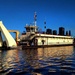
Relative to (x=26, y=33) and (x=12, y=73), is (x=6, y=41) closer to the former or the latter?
(x=26, y=33)

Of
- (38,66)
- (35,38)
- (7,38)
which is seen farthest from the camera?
(35,38)

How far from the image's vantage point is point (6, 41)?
72.9 metres

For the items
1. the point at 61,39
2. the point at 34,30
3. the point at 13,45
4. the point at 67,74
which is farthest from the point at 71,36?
the point at 67,74

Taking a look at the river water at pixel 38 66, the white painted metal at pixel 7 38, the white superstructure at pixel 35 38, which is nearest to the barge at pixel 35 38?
the white superstructure at pixel 35 38

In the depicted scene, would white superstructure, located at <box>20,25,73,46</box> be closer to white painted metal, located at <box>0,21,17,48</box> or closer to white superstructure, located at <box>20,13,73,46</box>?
white superstructure, located at <box>20,13,73,46</box>

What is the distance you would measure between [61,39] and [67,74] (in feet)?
319

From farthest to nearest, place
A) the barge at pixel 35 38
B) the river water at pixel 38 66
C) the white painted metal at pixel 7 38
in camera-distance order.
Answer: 1. the barge at pixel 35 38
2. the white painted metal at pixel 7 38
3. the river water at pixel 38 66

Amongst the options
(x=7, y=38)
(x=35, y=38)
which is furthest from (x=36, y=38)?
(x=7, y=38)

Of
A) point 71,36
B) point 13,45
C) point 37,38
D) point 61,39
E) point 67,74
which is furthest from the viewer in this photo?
point 71,36

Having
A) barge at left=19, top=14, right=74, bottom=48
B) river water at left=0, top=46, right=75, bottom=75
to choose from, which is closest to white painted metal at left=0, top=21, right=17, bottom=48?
barge at left=19, top=14, right=74, bottom=48

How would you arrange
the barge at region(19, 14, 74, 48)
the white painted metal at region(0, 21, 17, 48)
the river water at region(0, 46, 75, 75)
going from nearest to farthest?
the river water at region(0, 46, 75, 75), the white painted metal at region(0, 21, 17, 48), the barge at region(19, 14, 74, 48)

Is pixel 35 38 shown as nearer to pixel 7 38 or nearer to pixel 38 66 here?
pixel 7 38

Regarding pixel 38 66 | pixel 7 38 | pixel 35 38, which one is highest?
pixel 35 38

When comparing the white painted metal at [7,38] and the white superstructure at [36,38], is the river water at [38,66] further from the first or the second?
the white superstructure at [36,38]
